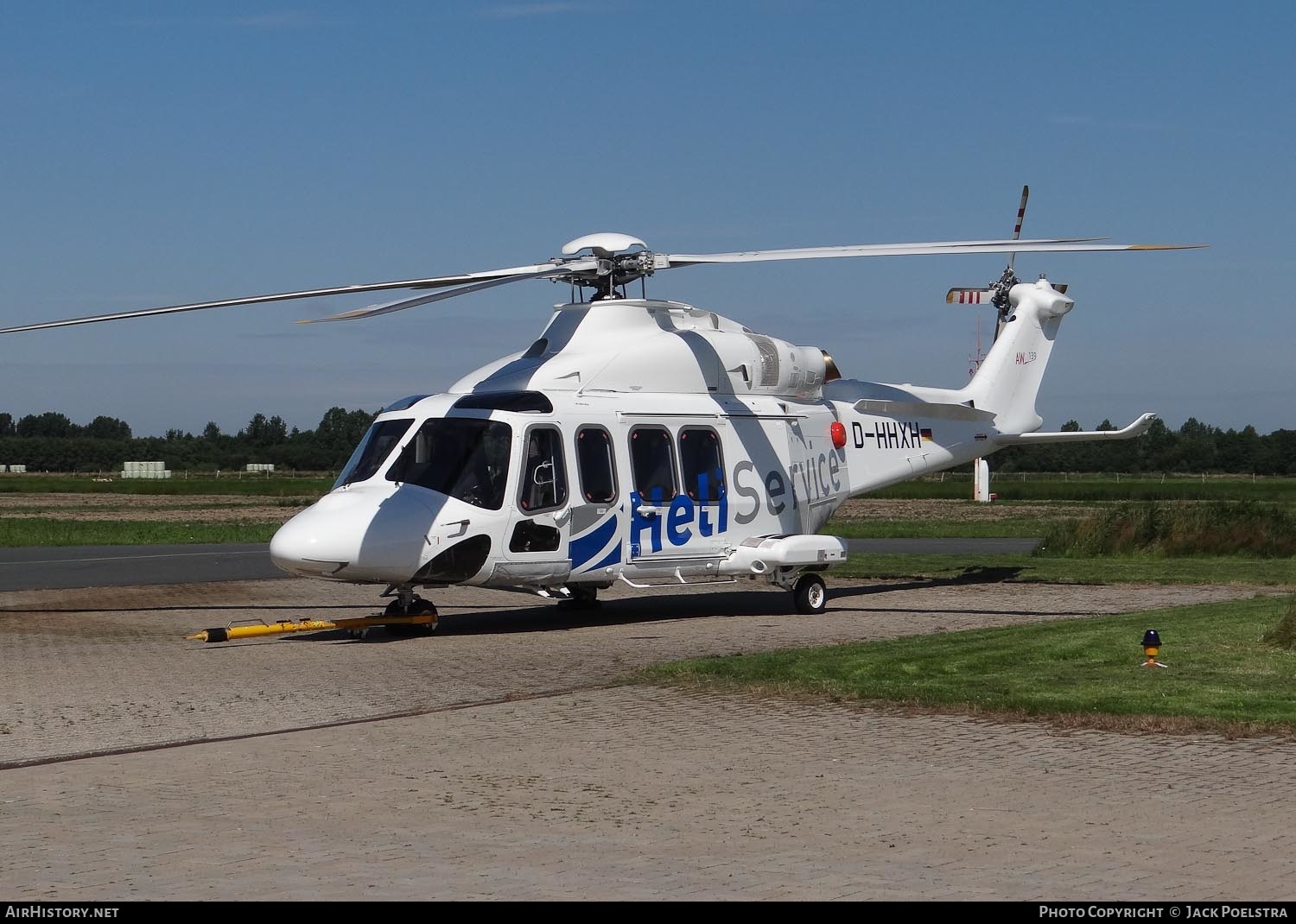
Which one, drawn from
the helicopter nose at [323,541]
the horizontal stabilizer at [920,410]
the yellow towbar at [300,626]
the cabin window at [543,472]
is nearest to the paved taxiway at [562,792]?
the yellow towbar at [300,626]

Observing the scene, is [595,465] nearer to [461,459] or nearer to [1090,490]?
[461,459]

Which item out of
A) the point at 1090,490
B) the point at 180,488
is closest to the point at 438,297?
the point at 1090,490

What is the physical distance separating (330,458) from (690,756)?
13604 centimetres

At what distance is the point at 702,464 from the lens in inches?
753

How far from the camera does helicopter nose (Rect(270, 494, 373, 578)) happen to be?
15.6 metres

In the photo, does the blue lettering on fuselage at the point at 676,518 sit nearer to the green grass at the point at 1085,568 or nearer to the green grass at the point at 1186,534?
the green grass at the point at 1085,568

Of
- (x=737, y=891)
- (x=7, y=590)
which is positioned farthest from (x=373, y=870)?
(x=7, y=590)

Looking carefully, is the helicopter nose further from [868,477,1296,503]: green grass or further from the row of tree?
the row of tree

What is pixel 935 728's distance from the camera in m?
10.7

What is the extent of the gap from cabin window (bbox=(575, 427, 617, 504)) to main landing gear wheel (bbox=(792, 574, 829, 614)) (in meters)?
3.39

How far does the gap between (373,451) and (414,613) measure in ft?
6.32

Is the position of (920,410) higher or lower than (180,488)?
higher

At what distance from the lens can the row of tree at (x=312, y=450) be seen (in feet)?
434

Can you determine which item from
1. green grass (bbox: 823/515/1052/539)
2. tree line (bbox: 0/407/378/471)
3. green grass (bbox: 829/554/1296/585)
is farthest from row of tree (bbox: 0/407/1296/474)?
green grass (bbox: 829/554/1296/585)
